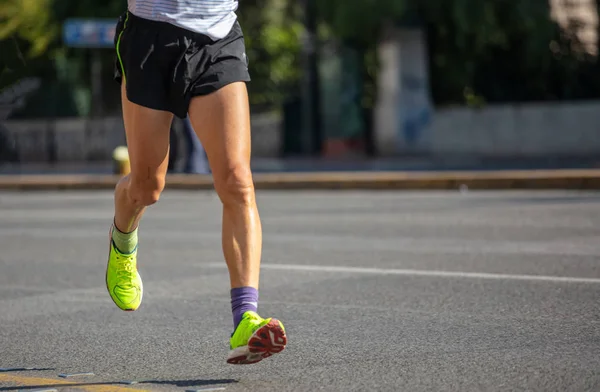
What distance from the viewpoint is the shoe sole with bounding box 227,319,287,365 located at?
4559 mm

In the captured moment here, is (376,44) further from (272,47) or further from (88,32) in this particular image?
(88,32)

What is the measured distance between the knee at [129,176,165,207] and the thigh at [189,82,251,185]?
0.38m

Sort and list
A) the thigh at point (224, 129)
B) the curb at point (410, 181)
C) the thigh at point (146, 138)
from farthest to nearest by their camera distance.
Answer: the curb at point (410, 181) < the thigh at point (146, 138) < the thigh at point (224, 129)

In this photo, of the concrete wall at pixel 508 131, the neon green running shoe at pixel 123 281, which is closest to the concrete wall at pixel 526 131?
the concrete wall at pixel 508 131

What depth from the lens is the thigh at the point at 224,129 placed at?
4.97 metres

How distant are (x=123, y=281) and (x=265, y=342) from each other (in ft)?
3.81

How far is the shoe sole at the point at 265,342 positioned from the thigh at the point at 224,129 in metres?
0.67

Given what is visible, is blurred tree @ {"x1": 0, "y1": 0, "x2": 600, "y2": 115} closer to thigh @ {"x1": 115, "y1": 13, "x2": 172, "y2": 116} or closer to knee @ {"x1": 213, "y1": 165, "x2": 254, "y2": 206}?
thigh @ {"x1": 115, "y1": 13, "x2": 172, "y2": 116}

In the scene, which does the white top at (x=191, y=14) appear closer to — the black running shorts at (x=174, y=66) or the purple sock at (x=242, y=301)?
the black running shorts at (x=174, y=66)

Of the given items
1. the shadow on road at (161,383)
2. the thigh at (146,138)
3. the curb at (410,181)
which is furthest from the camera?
the curb at (410,181)

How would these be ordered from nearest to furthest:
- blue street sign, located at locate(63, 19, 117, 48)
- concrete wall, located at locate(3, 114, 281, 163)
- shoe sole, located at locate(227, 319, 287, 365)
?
shoe sole, located at locate(227, 319, 287, 365), blue street sign, located at locate(63, 19, 117, 48), concrete wall, located at locate(3, 114, 281, 163)

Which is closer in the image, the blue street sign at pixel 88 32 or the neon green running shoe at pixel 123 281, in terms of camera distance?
the neon green running shoe at pixel 123 281

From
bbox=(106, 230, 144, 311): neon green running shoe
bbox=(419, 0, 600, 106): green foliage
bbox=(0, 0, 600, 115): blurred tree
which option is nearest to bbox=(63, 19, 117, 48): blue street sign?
bbox=(0, 0, 600, 115): blurred tree

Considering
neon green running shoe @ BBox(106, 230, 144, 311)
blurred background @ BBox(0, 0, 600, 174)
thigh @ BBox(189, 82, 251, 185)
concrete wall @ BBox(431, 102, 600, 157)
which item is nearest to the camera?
thigh @ BBox(189, 82, 251, 185)
